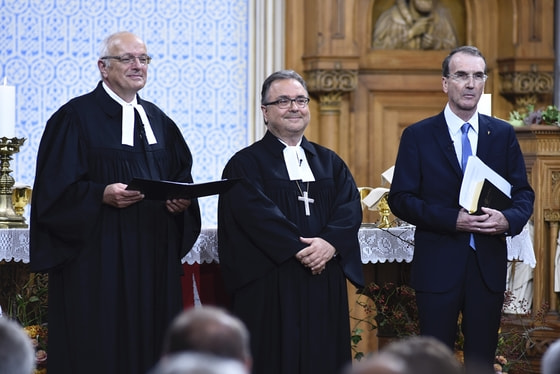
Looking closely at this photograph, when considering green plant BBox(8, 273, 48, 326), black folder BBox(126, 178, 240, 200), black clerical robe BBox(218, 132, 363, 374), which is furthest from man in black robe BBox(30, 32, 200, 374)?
green plant BBox(8, 273, 48, 326)

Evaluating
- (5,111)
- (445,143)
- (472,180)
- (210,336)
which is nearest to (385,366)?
(210,336)

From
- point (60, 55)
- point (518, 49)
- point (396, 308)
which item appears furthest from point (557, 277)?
point (60, 55)

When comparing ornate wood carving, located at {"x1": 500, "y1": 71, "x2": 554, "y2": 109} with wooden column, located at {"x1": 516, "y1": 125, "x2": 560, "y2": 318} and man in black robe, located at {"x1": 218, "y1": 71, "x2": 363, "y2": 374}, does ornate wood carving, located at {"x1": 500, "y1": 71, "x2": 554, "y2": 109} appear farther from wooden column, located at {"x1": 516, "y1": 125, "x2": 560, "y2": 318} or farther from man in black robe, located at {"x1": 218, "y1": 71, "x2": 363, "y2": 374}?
man in black robe, located at {"x1": 218, "y1": 71, "x2": 363, "y2": 374}

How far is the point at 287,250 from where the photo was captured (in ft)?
16.3

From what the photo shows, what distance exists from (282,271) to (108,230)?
2.71 ft

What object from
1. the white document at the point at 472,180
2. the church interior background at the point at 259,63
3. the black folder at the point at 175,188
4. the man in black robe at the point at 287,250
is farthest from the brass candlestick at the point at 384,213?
the church interior background at the point at 259,63

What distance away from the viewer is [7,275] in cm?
591

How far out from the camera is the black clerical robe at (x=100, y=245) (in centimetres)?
489

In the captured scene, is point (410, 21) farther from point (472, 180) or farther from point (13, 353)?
point (13, 353)

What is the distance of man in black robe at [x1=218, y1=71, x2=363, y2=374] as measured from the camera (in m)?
5.04

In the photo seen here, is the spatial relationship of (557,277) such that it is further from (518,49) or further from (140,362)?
(140,362)

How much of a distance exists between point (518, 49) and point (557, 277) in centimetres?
245

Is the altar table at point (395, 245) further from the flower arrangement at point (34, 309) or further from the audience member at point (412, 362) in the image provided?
the audience member at point (412, 362)

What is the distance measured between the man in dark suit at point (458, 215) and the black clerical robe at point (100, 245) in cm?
108
